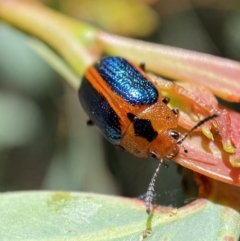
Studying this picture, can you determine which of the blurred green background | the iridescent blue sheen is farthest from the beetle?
the blurred green background

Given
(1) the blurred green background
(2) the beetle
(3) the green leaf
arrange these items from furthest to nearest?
1. (1) the blurred green background
2. (2) the beetle
3. (3) the green leaf

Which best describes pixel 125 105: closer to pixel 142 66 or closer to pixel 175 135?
pixel 142 66

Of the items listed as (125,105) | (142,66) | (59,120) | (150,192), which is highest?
(142,66)

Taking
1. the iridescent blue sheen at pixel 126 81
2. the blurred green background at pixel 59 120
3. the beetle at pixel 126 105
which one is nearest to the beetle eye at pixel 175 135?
the beetle at pixel 126 105

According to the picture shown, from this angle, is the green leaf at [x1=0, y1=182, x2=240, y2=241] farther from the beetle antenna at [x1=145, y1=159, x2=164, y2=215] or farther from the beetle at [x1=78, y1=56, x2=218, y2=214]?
the beetle at [x1=78, y1=56, x2=218, y2=214]

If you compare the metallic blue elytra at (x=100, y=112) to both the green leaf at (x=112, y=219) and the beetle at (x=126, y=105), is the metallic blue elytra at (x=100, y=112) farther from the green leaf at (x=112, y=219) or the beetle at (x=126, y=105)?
the green leaf at (x=112, y=219)

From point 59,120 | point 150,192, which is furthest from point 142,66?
point 59,120

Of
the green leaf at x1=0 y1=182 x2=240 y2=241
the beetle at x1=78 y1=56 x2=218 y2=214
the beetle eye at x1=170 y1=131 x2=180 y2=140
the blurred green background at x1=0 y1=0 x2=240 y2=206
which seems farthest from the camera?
the blurred green background at x1=0 y1=0 x2=240 y2=206
